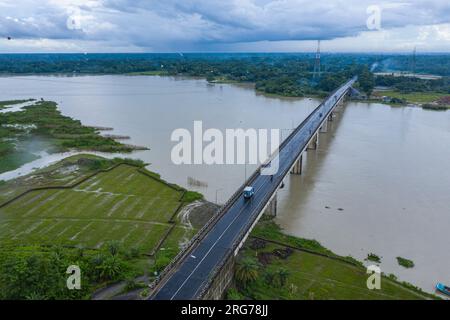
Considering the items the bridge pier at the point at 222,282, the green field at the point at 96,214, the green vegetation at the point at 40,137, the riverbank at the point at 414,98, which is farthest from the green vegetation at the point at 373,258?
the riverbank at the point at 414,98

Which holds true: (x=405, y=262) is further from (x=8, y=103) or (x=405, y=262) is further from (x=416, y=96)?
(x=416, y=96)

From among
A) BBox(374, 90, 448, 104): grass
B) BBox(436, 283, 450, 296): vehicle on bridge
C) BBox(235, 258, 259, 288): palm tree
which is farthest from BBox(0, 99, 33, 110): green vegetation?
BBox(374, 90, 448, 104): grass

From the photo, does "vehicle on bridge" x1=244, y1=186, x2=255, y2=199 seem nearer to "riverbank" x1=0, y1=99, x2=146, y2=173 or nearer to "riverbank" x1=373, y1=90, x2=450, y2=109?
"riverbank" x1=0, y1=99, x2=146, y2=173

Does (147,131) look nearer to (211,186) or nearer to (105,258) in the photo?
(211,186)

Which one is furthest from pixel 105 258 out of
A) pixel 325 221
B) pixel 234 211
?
pixel 325 221
